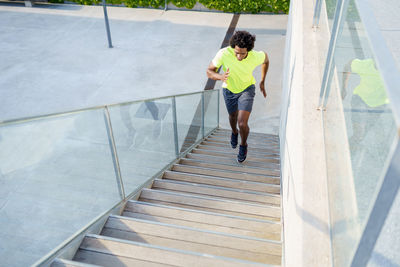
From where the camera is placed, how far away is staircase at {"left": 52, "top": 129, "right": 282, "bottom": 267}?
266 centimetres

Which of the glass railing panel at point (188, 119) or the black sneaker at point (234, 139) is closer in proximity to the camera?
the glass railing panel at point (188, 119)

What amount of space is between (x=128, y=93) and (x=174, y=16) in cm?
483

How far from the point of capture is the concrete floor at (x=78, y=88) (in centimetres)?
240

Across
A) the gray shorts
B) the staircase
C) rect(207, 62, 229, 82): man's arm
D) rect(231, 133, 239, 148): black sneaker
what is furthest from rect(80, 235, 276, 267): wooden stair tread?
rect(231, 133, 239, 148): black sneaker

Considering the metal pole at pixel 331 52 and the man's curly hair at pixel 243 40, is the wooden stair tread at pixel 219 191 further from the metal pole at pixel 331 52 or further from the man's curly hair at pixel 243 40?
the man's curly hair at pixel 243 40

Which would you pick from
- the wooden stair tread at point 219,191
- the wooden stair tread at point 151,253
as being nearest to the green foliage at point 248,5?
the wooden stair tread at point 219,191

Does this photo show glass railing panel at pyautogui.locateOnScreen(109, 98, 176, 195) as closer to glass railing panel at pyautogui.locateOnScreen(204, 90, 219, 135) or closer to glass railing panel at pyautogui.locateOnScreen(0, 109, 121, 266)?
glass railing panel at pyautogui.locateOnScreen(0, 109, 121, 266)

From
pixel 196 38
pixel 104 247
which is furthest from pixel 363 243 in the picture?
pixel 196 38

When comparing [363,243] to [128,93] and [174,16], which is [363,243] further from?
[174,16]

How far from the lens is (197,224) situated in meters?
3.23

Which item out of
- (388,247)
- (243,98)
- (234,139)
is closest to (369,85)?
(388,247)

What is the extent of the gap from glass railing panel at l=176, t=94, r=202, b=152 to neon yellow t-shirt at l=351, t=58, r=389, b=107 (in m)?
3.26

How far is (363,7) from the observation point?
159 cm

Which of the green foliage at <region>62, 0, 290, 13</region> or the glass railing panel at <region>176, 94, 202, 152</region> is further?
the green foliage at <region>62, 0, 290, 13</region>
